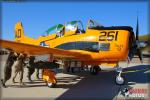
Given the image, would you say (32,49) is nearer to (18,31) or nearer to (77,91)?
(77,91)

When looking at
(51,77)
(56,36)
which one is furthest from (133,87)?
(56,36)

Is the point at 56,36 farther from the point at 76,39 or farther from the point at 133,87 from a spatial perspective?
the point at 133,87

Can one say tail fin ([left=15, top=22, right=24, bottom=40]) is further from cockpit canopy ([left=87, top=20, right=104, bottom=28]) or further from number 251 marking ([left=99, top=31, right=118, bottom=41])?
number 251 marking ([left=99, top=31, right=118, bottom=41])

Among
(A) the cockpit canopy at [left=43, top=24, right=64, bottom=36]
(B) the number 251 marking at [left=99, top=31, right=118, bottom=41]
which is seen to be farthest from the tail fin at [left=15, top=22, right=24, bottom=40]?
(B) the number 251 marking at [left=99, top=31, right=118, bottom=41]

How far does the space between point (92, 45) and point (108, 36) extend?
791 mm

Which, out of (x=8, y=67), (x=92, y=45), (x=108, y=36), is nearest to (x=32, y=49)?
(x=8, y=67)

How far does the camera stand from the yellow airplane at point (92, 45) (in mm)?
10898

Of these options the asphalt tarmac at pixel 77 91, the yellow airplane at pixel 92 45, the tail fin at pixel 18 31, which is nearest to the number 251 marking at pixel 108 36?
the yellow airplane at pixel 92 45

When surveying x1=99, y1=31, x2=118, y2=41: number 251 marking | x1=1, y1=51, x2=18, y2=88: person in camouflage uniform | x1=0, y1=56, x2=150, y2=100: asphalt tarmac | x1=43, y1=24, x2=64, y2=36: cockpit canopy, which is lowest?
x1=0, y1=56, x2=150, y2=100: asphalt tarmac

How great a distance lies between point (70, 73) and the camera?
15375 millimetres

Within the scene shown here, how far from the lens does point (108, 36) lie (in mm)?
11195

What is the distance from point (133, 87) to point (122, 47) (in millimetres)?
1600

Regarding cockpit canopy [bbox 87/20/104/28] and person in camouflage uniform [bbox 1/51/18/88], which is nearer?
person in camouflage uniform [bbox 1/51/18/88]

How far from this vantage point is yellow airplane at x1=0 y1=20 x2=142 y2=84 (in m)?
10.9
